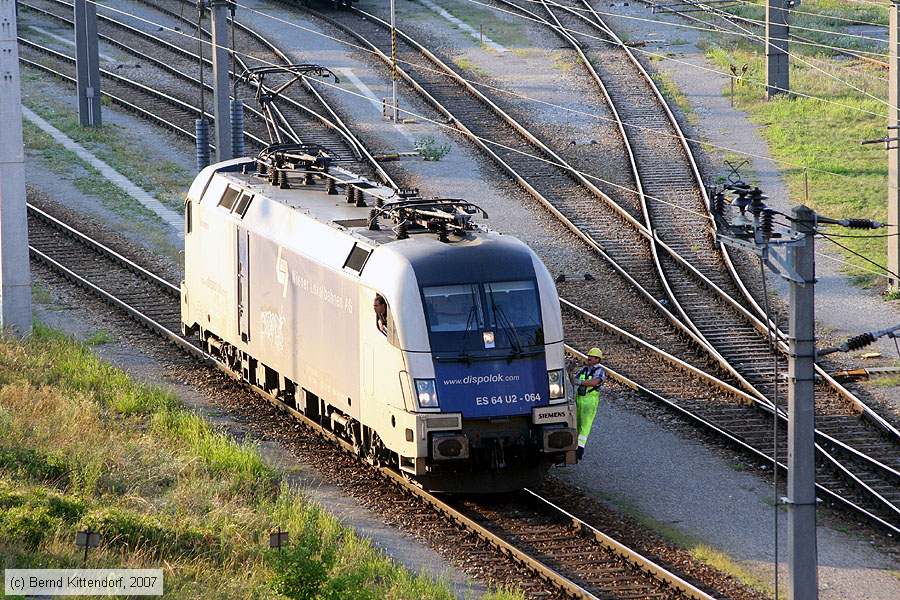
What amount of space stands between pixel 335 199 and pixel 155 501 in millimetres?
5789

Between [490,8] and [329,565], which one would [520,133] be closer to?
[490,8]

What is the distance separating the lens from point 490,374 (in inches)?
653

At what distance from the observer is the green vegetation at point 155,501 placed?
45.2 ft

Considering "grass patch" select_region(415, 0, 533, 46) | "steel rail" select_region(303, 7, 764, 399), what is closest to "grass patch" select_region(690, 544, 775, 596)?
"steel rail" select_region(303, 7, 764, 399)

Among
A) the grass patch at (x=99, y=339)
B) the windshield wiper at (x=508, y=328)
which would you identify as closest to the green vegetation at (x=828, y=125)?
the windshield wiper at (x=508, y=328)

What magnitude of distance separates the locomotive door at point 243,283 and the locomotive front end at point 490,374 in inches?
221

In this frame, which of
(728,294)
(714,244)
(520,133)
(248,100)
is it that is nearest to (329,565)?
(728,294)

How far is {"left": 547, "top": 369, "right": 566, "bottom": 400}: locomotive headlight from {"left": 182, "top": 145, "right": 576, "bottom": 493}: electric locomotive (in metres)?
0.02

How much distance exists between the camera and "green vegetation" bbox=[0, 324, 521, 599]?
1379 centimetres

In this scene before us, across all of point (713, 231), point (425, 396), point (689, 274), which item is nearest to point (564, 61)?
point (713, 231)

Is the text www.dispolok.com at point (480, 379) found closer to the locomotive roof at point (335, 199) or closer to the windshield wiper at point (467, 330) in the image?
the windshield wiper at point (467, 330)

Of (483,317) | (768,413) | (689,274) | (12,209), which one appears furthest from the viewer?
(689,274)

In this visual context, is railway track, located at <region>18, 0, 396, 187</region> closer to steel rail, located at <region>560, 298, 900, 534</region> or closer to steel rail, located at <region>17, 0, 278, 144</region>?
steel rail, located at <region>17, 0, 278, 144</region>

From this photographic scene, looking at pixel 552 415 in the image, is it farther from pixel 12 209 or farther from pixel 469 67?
pixel 469 67
